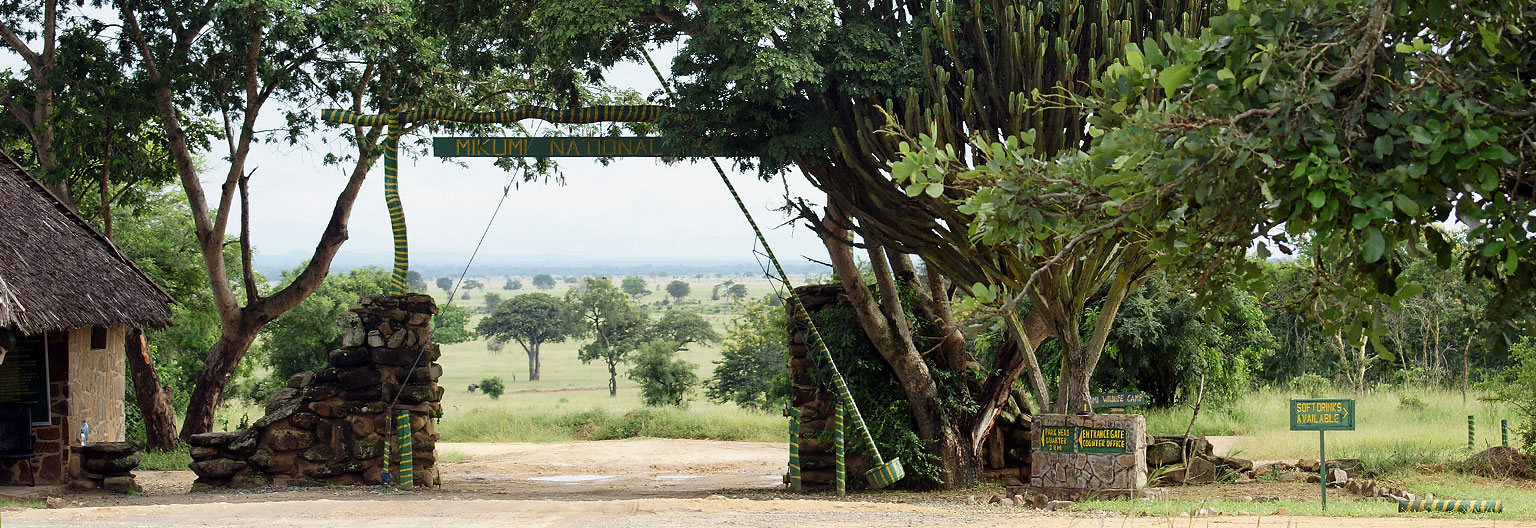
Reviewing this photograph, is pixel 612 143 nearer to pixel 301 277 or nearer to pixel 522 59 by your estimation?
pixel 522 59

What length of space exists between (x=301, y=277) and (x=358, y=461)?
458 centimetres

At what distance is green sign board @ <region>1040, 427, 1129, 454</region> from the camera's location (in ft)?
35.1

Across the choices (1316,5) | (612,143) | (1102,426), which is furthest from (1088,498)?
(1316,5)

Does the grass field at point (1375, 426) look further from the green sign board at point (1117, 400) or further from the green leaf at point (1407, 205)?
the green leaf at point (1407, 205)

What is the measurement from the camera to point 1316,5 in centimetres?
389

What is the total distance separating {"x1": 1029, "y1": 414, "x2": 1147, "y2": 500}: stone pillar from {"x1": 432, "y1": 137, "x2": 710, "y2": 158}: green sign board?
4996mm

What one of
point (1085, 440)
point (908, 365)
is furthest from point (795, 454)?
point (1085, 440)

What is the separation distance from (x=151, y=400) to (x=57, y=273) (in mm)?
6443

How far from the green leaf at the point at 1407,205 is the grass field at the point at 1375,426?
35.0ft

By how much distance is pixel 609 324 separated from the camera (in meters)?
57.2

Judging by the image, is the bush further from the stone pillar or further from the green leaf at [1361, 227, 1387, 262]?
the green leaf at [1361, 227, 1387, 262]

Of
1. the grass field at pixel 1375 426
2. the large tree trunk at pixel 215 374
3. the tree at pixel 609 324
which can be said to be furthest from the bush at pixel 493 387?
the grass field at pixel 1375 426

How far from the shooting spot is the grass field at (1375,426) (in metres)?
14.1

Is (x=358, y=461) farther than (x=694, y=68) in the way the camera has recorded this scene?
Yes
